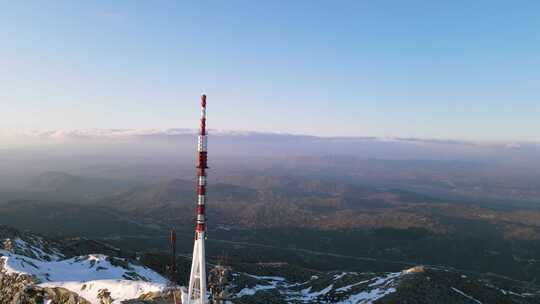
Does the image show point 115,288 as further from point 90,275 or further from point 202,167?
point 202,167


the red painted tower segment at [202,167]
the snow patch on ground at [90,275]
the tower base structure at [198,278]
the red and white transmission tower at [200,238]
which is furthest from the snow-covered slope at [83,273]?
the red painted tower segment at [202,167]

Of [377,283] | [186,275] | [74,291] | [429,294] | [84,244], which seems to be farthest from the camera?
[84,244]

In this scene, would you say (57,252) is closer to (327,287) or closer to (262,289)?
(262,289)

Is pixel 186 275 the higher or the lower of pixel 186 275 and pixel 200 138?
the lower

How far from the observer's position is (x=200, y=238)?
6875 centimetres

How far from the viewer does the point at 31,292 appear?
2635 inches

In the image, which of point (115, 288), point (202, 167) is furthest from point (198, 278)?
point (202, 167)

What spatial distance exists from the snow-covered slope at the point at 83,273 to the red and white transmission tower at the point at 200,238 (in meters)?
8.38

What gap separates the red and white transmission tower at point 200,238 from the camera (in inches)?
2660

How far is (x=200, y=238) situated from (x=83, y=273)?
45894 mm

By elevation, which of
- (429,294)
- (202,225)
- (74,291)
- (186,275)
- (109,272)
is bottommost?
(186,275)

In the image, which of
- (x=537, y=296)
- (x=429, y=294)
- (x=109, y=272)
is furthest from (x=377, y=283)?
(x=109, y=272)

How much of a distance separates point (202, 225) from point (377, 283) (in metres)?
82.9

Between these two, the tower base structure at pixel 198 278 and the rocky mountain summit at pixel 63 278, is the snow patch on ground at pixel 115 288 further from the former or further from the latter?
the tower base structure at pixel 198 278
